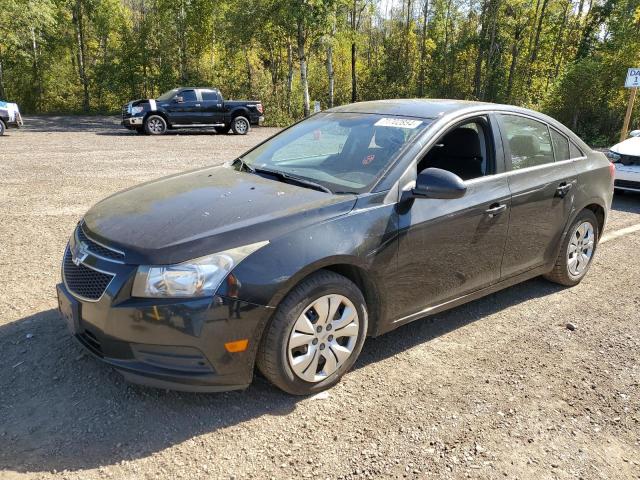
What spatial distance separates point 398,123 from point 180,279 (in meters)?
2.00

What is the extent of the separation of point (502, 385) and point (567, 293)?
192 cm

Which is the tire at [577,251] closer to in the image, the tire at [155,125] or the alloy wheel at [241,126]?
the tire at [155,125]

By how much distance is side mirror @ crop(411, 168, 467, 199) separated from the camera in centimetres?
321

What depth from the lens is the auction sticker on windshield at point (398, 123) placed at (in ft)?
12.1

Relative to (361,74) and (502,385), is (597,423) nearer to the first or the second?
(502,385)

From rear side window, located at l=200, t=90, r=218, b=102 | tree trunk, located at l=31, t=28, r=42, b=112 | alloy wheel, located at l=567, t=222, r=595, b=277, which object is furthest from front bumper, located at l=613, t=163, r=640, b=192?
tree trunk, located at l=31, t=28, r=42, b=112

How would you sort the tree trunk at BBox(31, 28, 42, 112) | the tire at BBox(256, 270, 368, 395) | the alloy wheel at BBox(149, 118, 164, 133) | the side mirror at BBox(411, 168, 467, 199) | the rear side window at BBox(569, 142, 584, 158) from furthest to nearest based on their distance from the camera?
1. the tree trunk at BBox(31, 28, 42, 112)
2. the alloy wheel at BBox(149, 118, 164, 133)
3. the rear side window at BBox(569, 142, 584, 158)
4. the side mirror at BBox(411, 168, 467, 199)
5. the tire at BBox(256, 270, 368, 395)

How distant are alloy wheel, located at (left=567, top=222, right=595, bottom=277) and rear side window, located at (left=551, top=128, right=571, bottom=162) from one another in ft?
2.14

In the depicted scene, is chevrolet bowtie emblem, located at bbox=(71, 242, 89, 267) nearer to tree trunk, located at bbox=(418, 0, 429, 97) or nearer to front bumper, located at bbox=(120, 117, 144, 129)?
front bumper, located at bbox=(120, 117, 144, 129)

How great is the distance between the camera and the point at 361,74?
41.8m

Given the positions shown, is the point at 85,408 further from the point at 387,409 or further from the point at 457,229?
the point at 457,229

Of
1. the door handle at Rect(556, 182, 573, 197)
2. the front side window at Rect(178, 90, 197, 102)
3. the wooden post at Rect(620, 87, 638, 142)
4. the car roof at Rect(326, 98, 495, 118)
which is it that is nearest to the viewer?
the car roof at Rect(326, 98, 495, 118)

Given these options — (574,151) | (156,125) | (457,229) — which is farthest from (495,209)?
(156,125)

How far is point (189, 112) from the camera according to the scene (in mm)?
20391
